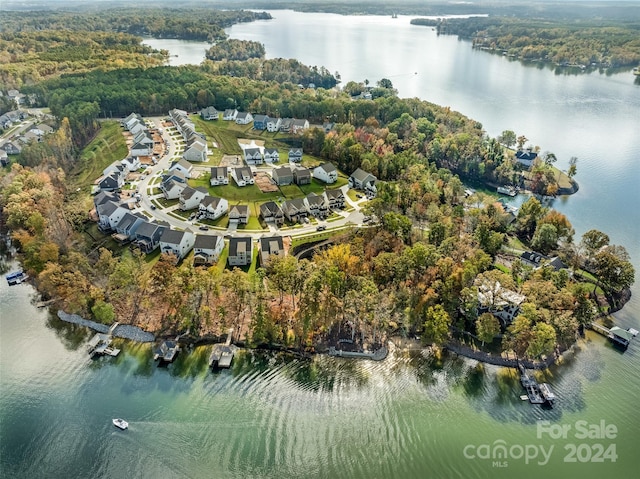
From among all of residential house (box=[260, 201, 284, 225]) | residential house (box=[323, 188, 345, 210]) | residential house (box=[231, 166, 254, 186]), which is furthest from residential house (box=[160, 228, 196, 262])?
residential house (box=[323, 188, 345, 210])

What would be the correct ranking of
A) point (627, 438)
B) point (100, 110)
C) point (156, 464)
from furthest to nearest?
point (100, 110) < point (627, 438) < point (156, 464)

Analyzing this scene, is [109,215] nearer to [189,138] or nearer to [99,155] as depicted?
[99,155]

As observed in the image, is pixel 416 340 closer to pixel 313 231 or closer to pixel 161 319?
Answer: pixel 313 231

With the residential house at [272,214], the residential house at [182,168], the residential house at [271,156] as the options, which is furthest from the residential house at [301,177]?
the residential house at [182,168]

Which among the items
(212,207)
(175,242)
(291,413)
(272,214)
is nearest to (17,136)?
(212,207)

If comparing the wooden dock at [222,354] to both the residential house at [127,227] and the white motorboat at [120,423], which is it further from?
the residential house at [127,227]

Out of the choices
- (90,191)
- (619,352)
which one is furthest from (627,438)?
(90,191)
